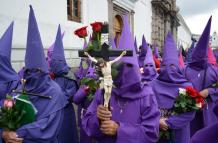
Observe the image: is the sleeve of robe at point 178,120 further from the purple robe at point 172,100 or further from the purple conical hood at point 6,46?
the purple conical hood at point 6,46

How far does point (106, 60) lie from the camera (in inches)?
121

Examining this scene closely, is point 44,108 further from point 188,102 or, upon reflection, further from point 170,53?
point 170,53

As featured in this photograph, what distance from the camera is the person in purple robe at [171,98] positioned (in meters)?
4.34

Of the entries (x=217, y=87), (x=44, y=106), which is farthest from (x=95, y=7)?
(x=44, y=106)

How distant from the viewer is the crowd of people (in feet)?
11.2

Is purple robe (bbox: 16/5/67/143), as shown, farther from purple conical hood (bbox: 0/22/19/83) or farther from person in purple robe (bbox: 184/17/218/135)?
person in purple robe (bbox: 184/17/218/135)

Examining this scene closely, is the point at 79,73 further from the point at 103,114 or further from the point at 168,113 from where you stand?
the point at 103,114

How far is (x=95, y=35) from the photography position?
3.28 metres

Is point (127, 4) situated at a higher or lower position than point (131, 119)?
higher

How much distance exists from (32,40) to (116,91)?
1.34m

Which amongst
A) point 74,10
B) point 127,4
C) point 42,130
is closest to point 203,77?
point 42,130

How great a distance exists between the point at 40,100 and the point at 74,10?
6903mm

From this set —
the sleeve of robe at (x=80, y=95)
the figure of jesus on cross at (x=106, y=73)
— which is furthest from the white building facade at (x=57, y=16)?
the figure of jesus on cross at (x=106, y=73)

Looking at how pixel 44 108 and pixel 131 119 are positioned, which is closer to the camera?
pixel 131 119
